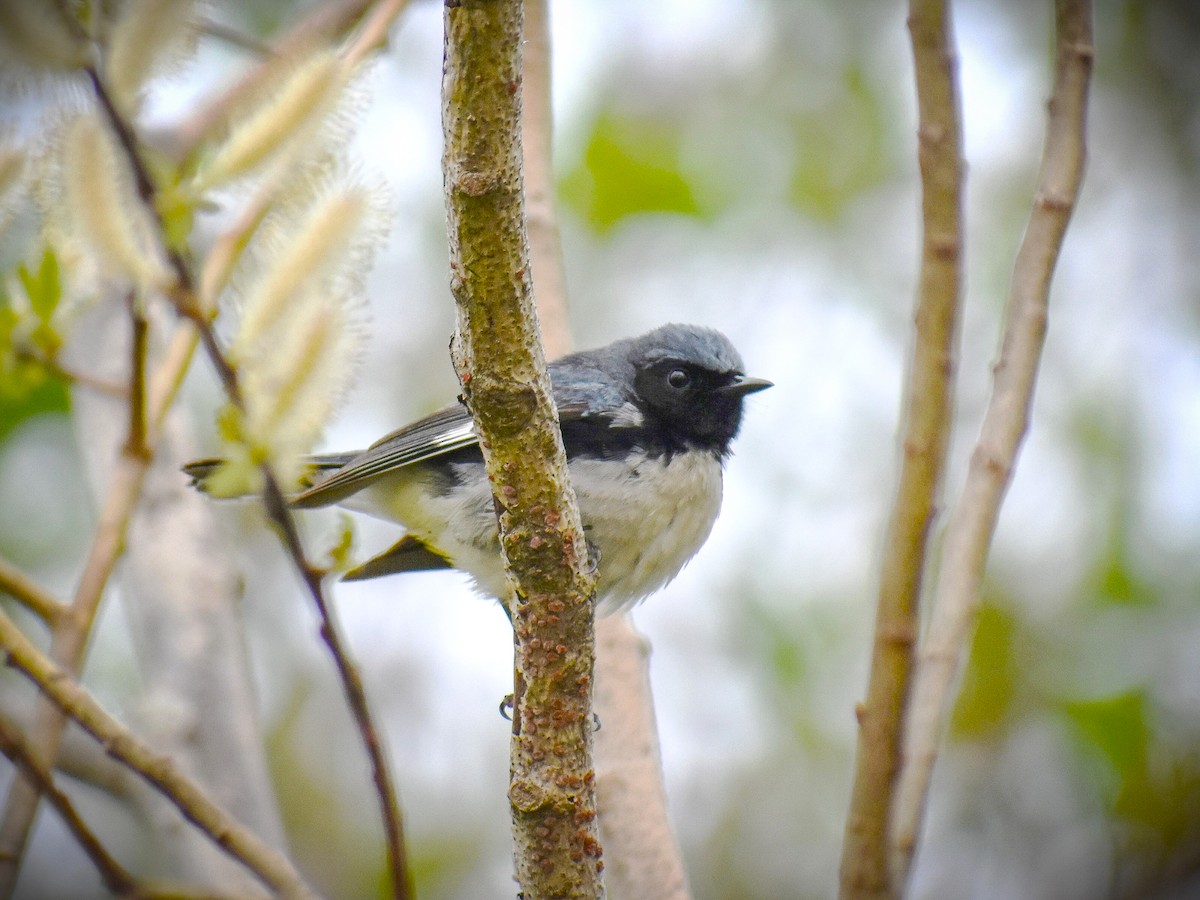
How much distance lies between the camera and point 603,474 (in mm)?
3123

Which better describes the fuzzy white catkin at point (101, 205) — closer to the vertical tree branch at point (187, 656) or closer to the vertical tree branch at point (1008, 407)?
the vertical tree branch at point (187, 656)

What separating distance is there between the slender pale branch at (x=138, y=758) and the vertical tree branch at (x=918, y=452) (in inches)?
44.5

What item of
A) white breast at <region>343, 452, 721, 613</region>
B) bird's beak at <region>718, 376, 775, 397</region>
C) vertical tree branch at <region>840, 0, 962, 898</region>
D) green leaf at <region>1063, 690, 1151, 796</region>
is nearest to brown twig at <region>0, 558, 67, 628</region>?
white breast at <region>343, 452, 721, 613</region>

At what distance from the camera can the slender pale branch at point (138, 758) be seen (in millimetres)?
1744

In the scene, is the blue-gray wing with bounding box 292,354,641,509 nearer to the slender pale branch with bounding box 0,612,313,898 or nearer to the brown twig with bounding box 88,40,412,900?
the slender pale branch with bounding box 0,612,313,898

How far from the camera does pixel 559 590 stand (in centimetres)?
201

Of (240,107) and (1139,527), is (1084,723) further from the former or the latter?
(240,107)

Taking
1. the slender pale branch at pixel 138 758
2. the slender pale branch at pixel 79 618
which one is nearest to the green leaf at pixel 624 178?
the slender pale branch at pixel 79 618

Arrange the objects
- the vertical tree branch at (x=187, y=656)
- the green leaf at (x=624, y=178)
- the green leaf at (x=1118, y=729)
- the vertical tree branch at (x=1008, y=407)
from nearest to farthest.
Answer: the vertical tree branch at (x=1008, y=407) → the vertical tree branch at (x=187, y=656) → the green leaf at (x=1118, y=729) → the green leaf at (x=624, y=178)

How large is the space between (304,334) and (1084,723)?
362 cm

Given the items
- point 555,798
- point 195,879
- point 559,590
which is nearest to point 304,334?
point 559,590

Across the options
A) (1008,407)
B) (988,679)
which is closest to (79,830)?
(1008,407)

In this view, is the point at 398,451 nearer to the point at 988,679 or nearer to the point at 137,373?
the point at 137,373

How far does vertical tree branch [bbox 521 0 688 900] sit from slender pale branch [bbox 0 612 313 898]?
1.17 m
